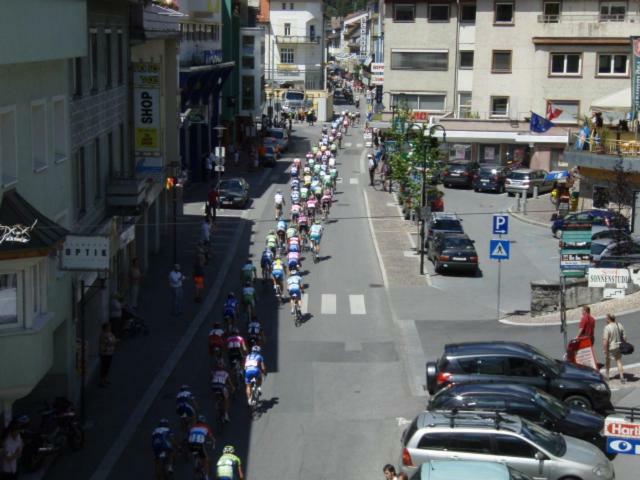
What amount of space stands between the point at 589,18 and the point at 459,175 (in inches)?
543

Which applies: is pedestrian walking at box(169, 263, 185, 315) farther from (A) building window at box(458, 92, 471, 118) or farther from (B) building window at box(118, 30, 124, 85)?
(A) building window at box(458, 92, 471, 118)

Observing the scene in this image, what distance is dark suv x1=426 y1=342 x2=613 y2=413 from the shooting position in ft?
77.3

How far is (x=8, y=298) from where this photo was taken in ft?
64.8

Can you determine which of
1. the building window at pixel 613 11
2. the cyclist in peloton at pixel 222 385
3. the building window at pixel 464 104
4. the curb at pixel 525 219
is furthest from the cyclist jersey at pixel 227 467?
the building window at pixel 464 104

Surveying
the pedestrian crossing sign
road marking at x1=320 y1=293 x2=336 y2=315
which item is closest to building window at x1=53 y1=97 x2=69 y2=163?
road marking at x1=320 y1=293 x2=336 y2=315

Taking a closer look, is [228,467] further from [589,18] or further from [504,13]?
[504,13]

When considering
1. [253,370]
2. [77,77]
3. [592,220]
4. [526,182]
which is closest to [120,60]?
A: [77,77]

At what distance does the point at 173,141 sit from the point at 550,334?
74.3ft

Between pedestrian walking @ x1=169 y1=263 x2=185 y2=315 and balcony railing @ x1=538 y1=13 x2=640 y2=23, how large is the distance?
4201cm

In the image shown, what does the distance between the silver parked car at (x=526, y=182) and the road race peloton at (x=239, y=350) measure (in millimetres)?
11843

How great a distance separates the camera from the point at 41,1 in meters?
20.3

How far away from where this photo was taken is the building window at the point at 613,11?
6919 cm

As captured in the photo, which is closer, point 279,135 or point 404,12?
point 404,12

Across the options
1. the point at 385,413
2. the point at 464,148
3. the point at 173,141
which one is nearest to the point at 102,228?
the point at 385,413
